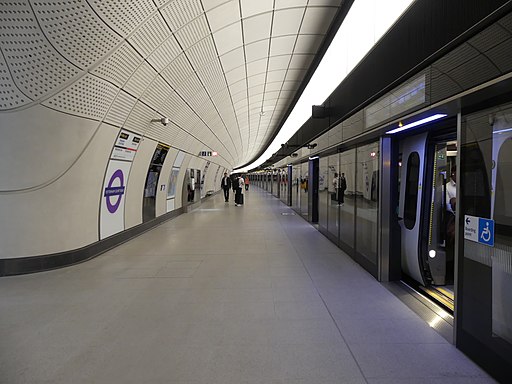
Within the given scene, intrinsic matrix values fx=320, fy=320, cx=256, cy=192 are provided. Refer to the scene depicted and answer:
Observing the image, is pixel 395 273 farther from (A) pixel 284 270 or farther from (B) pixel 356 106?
(B) pixel 356 106

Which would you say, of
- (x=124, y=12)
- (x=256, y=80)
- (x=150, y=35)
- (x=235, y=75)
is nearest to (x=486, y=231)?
(x=124, y=12)

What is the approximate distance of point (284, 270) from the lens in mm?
5457

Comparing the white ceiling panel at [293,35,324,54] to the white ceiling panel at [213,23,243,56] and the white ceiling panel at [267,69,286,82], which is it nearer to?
the white ceiling panel at [213,23,243,56]

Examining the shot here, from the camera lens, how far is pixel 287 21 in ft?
21.6

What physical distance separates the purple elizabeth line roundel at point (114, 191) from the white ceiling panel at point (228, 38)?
12.0 feet

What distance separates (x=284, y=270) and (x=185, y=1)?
4614mm

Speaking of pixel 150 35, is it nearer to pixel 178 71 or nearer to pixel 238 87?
pixel 178 71

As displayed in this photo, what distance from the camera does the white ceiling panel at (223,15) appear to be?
18.5ft

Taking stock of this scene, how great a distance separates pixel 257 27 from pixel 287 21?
2.09 ft

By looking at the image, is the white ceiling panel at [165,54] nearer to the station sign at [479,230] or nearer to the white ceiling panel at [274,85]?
the white ceiling panel at [274,85]

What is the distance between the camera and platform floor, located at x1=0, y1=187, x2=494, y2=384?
8.40 feet

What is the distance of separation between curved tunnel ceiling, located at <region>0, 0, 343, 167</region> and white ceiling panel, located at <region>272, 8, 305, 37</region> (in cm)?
2

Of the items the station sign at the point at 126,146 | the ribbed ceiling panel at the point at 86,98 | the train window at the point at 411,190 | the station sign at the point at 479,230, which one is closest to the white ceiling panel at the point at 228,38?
the ribbed ceiling panel at the point at 86,98

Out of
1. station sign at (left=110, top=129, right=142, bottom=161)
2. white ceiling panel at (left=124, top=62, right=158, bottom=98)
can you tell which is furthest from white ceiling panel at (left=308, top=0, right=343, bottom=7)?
station sign at (left=110, top=129, right=142, bottom=161)
